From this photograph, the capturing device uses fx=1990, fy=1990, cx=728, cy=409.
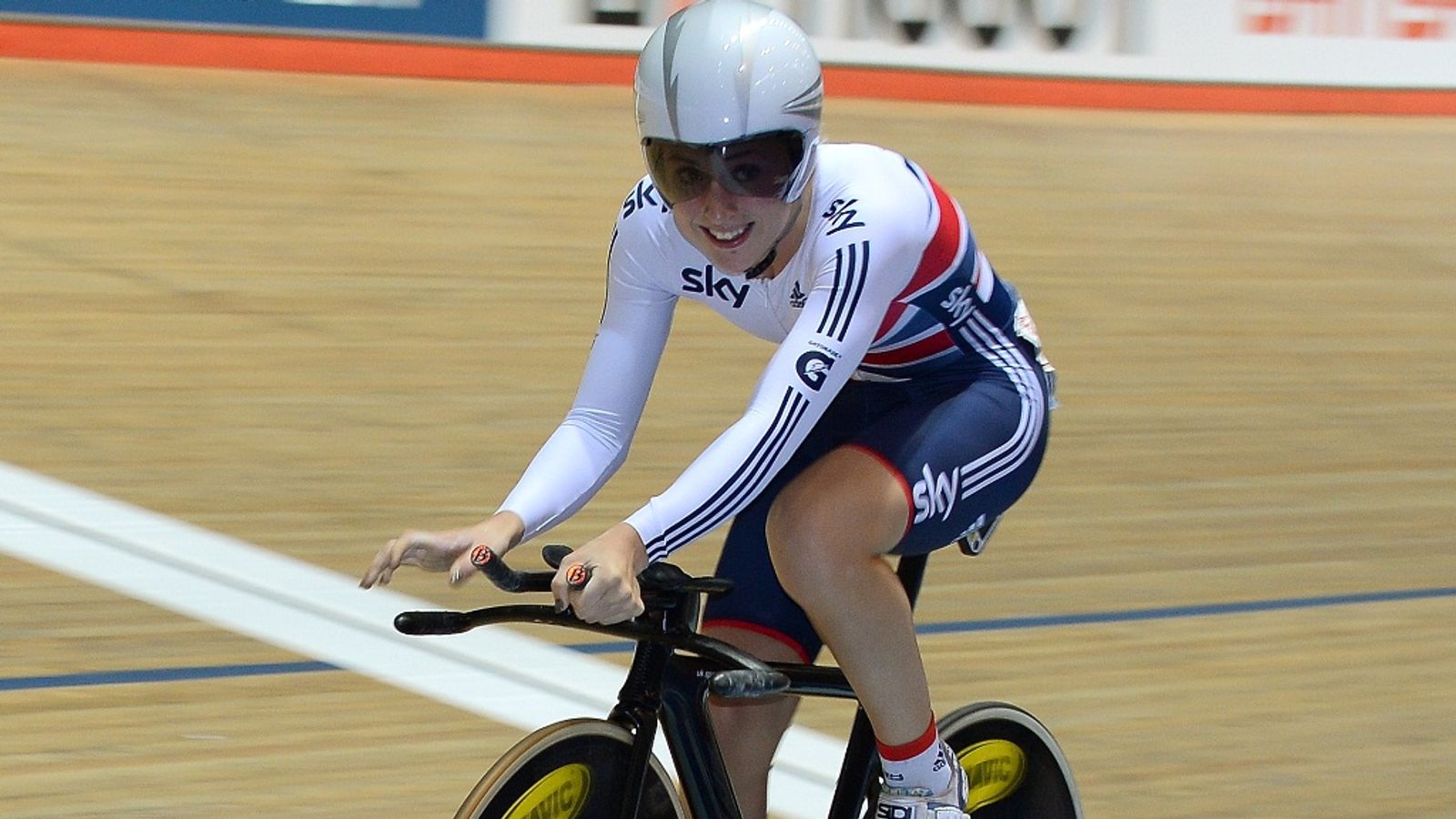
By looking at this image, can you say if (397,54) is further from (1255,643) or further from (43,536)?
(1255,643)

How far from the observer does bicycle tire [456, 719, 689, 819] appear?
2.02m

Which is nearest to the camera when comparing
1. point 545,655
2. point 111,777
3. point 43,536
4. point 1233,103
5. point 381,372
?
point 111,777

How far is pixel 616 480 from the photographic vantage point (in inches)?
189

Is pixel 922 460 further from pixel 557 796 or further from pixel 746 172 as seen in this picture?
pixel 557 796

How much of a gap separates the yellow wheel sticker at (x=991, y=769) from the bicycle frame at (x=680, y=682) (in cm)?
34

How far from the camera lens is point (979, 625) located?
4.16 metres

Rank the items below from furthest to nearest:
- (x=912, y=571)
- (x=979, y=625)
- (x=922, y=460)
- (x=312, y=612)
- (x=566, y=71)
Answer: (x=566, y=71), (x=979, y=625), (x=312, y=612), (x=912, y=571), (x=922, y=460)

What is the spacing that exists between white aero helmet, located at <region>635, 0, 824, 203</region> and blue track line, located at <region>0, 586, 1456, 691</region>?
175 cm

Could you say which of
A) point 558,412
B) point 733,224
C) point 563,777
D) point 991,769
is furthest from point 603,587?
point 558,412

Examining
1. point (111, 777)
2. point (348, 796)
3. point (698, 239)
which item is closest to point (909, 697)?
point (698, 239)

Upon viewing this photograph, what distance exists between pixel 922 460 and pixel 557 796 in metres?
0.58

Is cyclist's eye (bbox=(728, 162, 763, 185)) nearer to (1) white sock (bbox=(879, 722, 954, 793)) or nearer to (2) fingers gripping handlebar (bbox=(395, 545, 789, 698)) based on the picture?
(2) fingers gripping handlebar (bbox=(395, 545, 789, 698))

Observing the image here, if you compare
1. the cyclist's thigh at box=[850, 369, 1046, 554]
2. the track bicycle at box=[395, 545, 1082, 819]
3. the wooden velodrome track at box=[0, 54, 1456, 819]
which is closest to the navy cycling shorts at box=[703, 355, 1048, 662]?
the cyclist's thigh at box=[850, 369, 1046, 554]

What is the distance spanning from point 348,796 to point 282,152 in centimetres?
457
